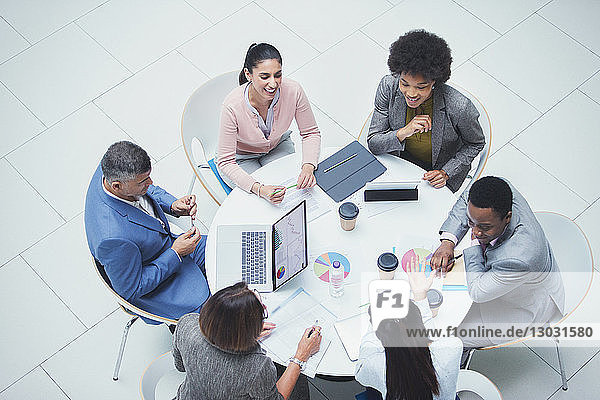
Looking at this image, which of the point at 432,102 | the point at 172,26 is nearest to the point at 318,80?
the point at 172,26

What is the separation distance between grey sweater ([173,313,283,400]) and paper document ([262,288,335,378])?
267 mm

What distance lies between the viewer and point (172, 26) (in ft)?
15.6

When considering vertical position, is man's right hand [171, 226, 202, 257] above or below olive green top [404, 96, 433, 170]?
below

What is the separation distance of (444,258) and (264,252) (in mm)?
786

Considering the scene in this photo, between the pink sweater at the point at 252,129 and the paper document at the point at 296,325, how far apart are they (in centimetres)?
66

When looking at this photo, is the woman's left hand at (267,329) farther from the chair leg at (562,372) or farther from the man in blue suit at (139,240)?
the chair leg at (562,372)

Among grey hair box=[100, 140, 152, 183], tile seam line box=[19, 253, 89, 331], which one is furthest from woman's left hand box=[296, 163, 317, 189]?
tile seam line box=[19, 253, 89, 331]

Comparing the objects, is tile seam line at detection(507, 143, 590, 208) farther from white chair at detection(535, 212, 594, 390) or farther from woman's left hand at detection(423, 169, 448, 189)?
woman's left hand at detection(423, 169, 448, 189)

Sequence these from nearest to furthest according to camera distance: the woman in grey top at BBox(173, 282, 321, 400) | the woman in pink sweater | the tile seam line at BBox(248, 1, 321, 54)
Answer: the woman in grey top at BBox(173, 282, 321, 400) → the woman in pink sweater → the tile seam line at BBox(248, 1, 321, 54)

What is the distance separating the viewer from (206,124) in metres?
3.47

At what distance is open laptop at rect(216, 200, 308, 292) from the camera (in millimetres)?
2713

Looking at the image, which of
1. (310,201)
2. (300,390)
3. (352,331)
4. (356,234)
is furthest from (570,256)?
(300,390)

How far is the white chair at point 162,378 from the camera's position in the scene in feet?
8.41

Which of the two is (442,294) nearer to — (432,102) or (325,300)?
(325,300)
